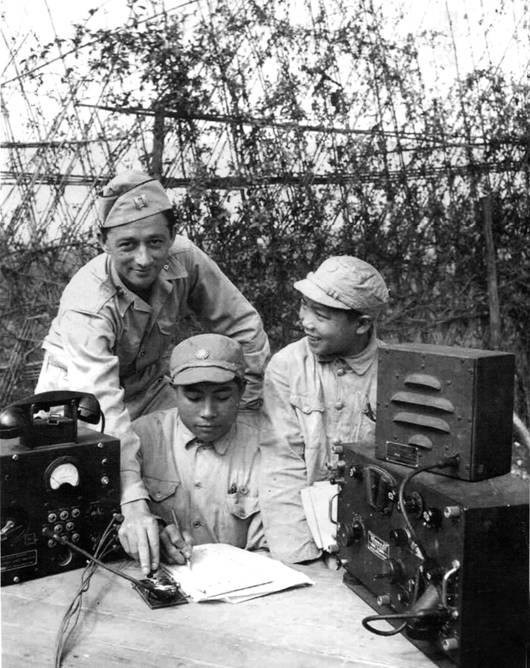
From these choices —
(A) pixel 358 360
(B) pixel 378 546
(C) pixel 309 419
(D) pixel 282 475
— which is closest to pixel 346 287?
(A) pixel 358 360

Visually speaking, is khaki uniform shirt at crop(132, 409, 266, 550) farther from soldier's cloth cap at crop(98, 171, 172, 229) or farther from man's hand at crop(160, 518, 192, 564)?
soldier's cloth cap at crop(98, 171, 172, 229)

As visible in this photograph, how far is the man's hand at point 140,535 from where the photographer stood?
8.91ft

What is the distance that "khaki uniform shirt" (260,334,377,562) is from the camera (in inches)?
122

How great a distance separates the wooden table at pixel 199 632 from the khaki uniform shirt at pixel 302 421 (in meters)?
0.45

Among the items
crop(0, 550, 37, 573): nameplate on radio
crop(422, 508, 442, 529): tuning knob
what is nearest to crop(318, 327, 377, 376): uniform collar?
crop(422, 508, 442, 529): tuning knob

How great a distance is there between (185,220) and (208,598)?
4.20 m

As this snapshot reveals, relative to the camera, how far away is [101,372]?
331cm

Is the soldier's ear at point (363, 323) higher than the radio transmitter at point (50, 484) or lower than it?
higher

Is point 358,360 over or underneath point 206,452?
over

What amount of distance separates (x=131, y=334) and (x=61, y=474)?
1211 mm

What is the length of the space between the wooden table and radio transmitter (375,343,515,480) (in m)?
0.53

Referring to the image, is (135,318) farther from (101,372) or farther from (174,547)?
(174,547)

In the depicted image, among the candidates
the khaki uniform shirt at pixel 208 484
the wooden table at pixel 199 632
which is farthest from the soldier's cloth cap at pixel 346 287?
the wooden table at pixel 199 632

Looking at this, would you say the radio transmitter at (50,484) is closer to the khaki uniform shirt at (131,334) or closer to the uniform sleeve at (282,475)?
the khaki uniform shirt at (131,334)
